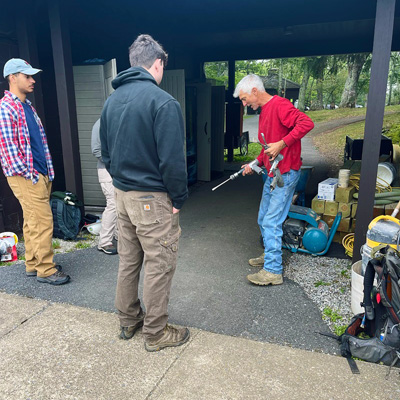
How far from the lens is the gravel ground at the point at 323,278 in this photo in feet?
9.32

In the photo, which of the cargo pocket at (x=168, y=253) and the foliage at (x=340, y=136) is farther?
the foliage at (x=340, y=136)

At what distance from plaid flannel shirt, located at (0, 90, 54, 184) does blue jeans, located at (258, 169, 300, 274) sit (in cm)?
208

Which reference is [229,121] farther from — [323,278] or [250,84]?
[323,278]

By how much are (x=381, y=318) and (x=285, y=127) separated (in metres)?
1.67

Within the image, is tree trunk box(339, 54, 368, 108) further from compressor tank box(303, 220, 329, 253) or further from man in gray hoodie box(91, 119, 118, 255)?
man in gray hoodie box(91, 119, 118, 255)

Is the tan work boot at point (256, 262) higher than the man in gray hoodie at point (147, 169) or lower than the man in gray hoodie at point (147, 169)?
lower

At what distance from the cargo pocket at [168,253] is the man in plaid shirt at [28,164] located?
60.9 inches

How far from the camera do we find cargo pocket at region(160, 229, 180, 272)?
7.23 ft

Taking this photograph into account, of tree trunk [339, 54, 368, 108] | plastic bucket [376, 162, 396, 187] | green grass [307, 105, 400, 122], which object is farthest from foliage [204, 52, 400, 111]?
plastic bucket [376, 162, 396, 187]

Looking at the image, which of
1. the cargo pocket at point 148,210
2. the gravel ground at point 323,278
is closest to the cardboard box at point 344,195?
the gravel ground at point 323,278

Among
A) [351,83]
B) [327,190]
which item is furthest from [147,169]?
[351,83]

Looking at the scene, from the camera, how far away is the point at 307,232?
3867 mm

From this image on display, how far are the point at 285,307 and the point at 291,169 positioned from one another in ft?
3.79

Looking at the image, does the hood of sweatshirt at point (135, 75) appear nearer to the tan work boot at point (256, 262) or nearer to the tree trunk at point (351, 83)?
the tan work boot at point (256, 262)
